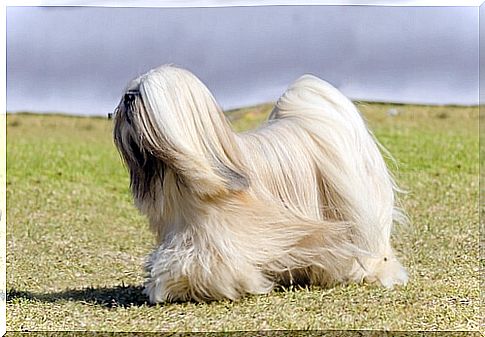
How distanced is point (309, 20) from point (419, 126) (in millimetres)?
3127

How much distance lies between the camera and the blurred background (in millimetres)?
6973

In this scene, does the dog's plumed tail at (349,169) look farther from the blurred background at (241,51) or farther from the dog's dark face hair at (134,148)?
the blurred background at (241,51)

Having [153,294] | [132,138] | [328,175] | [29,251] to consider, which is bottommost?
[29,251]

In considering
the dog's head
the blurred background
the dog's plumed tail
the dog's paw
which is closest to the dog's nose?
the dog's head

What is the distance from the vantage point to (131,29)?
23.4 ft

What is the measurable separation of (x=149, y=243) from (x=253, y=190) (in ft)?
8.26

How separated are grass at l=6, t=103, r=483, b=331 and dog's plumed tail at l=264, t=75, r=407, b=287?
0.20m

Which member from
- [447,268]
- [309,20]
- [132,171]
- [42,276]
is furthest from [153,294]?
[309,20]

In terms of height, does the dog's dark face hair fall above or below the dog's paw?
above

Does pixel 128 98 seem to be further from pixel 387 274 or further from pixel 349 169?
pixel 387 274

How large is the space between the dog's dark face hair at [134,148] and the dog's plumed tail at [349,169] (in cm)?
89

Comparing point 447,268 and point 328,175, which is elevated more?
point 328,175

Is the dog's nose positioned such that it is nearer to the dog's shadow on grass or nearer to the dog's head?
the dog's head

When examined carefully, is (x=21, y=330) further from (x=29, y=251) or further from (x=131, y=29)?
(x=131, y=29)
